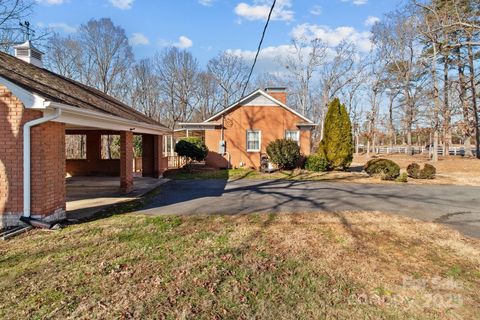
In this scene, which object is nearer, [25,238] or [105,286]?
[105,286]

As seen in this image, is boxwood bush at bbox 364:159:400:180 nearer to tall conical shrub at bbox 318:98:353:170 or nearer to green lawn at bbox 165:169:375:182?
green lawn at bbox 165:169:375:182

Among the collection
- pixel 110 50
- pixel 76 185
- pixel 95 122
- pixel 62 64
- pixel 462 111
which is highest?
pixel 110 50

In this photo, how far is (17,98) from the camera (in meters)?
5.45

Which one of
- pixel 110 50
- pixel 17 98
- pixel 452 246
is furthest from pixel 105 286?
pixel 110 50

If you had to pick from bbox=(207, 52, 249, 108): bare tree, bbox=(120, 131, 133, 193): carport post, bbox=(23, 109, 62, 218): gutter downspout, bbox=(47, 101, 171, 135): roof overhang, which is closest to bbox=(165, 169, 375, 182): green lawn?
bbox=(120, 131, 133, 193): carport post

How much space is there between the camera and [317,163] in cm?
1731

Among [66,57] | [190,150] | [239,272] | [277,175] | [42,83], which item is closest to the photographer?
[239,272]

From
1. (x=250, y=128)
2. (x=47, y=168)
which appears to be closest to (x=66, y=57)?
(x=250, y=128)

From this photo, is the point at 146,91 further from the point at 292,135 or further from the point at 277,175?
the point at 277,175

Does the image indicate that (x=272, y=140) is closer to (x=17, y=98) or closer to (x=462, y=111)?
(x=17, y=98)

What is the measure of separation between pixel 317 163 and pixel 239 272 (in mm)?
14312

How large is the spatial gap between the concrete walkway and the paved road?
92 cm

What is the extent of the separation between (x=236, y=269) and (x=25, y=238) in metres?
3.96

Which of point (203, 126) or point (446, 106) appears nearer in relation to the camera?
point (203, 126)
